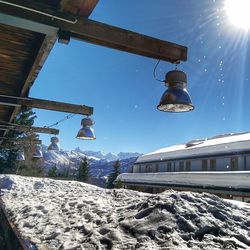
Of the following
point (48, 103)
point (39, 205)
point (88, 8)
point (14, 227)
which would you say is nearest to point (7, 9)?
point (88, 8)

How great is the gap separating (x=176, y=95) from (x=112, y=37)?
120 cm

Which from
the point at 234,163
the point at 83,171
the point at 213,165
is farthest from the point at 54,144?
the point at 83,171

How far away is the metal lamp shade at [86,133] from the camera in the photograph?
8.79 meters

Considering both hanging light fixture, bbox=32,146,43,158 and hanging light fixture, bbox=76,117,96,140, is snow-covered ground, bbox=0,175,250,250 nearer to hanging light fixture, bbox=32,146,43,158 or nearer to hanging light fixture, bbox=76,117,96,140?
hanging light fixture, bbox=76,117,96,140

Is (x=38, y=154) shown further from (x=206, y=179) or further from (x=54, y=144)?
(x=206, y=179)

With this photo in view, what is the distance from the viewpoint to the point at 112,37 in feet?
14.0

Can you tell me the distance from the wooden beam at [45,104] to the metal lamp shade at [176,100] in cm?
485

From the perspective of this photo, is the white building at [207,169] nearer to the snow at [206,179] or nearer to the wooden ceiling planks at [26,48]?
the snow at [206,179]

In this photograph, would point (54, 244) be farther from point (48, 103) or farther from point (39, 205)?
point (48, 103)

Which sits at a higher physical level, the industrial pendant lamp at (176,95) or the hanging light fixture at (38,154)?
the hanging light fixture at (38,154)

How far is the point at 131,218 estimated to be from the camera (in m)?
4.39

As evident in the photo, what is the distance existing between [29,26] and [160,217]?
289 cm

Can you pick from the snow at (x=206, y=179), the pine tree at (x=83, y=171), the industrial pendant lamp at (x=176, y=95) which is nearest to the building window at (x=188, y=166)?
the snow at (x=206, y=179)

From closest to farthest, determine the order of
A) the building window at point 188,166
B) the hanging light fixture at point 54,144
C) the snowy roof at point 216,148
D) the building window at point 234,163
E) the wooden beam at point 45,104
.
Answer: the wooden beam at point 45,104 < the hanging light fixture at point 54,144 < the building window at point 234,163 < the snowy roof at point 216,148 < the building window at point 188,166
